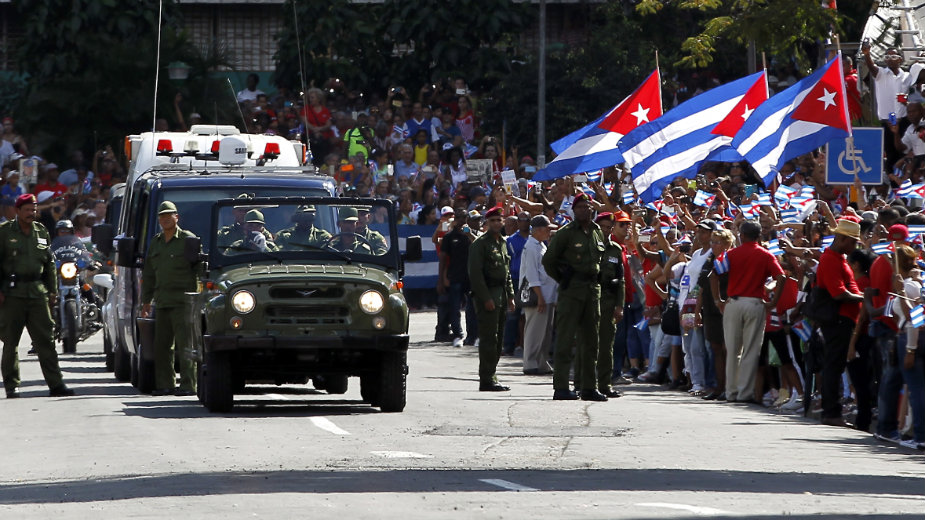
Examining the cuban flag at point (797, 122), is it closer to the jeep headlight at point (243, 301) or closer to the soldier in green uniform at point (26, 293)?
the jeep headlight at point (243, 301)

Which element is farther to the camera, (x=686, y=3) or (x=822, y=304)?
(x=686, y=3)

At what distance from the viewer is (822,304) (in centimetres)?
1659

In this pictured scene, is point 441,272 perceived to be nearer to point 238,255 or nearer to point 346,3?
point 238,255

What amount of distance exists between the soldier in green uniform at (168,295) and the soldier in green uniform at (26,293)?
3.15 feet

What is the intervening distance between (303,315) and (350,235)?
3.72 ft

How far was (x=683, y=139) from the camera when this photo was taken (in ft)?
75.4

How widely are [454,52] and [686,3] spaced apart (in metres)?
9.63

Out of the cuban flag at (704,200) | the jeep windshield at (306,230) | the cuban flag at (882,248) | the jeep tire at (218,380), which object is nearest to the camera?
the cuban flag at (882,248)

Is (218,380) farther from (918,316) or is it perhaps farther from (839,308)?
(918,316)

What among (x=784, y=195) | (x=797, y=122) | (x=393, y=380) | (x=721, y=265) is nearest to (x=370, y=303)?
(x=393, y=380)

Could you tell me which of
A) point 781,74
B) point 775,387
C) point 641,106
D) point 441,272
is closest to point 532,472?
point 775,387

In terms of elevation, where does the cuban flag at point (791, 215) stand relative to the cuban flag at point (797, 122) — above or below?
below

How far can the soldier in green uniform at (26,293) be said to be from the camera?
18766mm

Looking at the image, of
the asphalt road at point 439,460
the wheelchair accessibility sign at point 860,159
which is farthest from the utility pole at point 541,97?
the asphalt road at point 439,460
